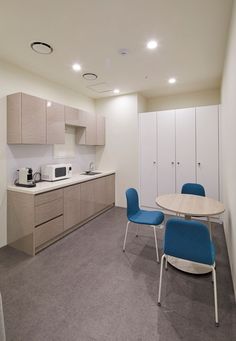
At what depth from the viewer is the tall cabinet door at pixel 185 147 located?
390 centimetres

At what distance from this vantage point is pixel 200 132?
12.5ft

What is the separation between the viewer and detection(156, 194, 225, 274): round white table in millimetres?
2062

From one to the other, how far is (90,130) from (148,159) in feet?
4.95

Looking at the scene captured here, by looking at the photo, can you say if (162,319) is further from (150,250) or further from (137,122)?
(137,122)

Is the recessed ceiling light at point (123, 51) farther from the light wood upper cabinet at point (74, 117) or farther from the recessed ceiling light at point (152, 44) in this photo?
the light wood upper cabinet at point (74, 117)

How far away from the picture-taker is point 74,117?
12.5ft

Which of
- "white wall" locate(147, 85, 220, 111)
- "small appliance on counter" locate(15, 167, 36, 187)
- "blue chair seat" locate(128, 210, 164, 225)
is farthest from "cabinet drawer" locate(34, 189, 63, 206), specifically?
"white wall" locate(147, 85, 220, 111)

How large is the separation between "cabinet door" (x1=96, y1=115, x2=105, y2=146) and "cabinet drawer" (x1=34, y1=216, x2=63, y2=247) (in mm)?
2241

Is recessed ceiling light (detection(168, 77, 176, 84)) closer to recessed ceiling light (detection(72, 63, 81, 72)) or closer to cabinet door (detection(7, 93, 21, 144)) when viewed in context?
recessed ceiling light (detection(72, 63, 81, 72))

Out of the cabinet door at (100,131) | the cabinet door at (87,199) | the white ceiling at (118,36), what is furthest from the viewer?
the cabinet door at (100,131)

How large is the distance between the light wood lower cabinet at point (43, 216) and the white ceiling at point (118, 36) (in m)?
1.99

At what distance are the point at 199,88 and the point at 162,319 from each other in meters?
4.30

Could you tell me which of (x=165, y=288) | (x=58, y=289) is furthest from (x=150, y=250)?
(x=58, y=289)

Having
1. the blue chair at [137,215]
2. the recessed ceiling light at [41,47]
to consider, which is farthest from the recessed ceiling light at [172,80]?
the blue chair at [137,215]
